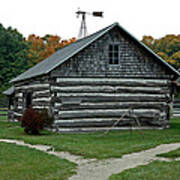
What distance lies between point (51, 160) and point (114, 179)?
3171 mm

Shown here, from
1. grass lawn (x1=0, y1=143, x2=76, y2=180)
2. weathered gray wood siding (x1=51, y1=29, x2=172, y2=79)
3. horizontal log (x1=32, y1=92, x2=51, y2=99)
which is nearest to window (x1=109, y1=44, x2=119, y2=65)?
weathered gray wood siding (x1=51, y1=29, x2=172, y2=79)

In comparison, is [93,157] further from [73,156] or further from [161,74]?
[161,74]

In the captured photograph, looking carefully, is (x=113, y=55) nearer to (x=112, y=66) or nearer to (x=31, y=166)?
(x=112, y=66)

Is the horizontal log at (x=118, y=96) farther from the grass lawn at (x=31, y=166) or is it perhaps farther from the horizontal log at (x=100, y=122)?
the grass lawn at (x=31, y=166)

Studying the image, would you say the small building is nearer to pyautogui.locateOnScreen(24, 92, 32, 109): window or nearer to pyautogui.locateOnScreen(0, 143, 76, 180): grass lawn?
pyautogui.locateOnScreen(24, 92, 32, 109): window

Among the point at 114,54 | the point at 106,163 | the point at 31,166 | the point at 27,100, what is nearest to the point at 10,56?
the point at 27,100

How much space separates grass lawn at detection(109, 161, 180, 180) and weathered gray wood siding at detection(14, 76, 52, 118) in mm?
10975

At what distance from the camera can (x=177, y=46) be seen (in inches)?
2352

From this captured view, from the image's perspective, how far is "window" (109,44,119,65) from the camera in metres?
20.5

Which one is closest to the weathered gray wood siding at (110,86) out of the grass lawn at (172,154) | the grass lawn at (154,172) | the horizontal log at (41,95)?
the horizontal log at (41,95)

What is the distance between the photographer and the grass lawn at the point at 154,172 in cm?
892

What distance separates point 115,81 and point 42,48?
45.2 metres

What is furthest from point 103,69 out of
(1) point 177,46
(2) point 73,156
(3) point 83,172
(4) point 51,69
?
(1) point 177,46

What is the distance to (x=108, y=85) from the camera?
2042cm
